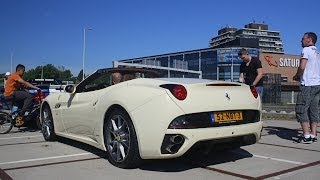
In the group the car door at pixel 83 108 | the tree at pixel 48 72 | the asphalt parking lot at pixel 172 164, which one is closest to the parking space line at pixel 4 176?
the asphalt parking lot at pixel 172 164

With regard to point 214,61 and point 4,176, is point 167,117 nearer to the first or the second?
point 4,176

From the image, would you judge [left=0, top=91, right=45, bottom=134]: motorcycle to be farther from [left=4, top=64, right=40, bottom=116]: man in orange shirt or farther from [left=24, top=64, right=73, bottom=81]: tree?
[left=24, top=64, right=73, bottom=81]: tree

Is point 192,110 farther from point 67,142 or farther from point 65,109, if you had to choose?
point 67,142

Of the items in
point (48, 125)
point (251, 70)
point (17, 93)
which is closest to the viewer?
point (48, 125)

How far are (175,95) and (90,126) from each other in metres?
1.79

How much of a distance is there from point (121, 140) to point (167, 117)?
0.84m

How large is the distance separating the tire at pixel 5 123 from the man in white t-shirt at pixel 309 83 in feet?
20.6

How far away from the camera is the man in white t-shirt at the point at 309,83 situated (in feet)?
23.9

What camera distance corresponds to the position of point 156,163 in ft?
18.0

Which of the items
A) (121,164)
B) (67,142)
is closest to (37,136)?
(67,142)

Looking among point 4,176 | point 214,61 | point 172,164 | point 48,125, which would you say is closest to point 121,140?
point 172,164

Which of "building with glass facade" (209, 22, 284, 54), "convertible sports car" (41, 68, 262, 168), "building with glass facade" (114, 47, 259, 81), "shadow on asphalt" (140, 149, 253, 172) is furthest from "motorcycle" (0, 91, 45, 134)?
"building with glass facade" (209, 22, 284, 54)

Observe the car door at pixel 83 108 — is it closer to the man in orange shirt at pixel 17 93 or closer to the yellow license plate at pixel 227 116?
the yellow license plate at pixel 227 116

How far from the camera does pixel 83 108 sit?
6.36 metres
